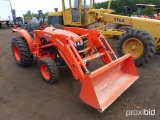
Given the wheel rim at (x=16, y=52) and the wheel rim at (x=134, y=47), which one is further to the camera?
the wheel rim at (x=16, y=52)

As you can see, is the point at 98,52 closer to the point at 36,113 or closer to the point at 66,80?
the point at 66,80

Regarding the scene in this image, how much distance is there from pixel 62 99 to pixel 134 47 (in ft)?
9.21

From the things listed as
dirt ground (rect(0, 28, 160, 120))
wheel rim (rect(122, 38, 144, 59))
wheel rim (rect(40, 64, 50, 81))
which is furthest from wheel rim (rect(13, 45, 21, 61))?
wheel rim (rect(122, 38, 144, 59))

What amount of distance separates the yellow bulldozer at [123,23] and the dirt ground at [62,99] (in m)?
0.63

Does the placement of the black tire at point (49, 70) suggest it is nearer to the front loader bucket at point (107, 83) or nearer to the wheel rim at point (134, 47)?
the front loader bucket at point (107, 83)

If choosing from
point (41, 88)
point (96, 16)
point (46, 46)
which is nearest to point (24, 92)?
point (41, 88)

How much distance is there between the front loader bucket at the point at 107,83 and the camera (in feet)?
10.5

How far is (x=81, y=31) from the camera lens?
477 centimetres

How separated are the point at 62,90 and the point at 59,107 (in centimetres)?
67

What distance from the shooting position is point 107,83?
384 centimetres

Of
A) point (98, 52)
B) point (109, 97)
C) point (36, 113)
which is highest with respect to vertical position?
point (98, 52)

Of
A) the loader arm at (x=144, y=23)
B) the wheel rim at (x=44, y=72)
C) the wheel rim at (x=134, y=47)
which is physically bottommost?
the wheel rim at (x=44, y=72)

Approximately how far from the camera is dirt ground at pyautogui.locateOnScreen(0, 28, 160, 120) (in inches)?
130

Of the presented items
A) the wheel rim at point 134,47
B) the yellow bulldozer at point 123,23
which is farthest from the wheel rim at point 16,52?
the wheel rim at point 134,47
